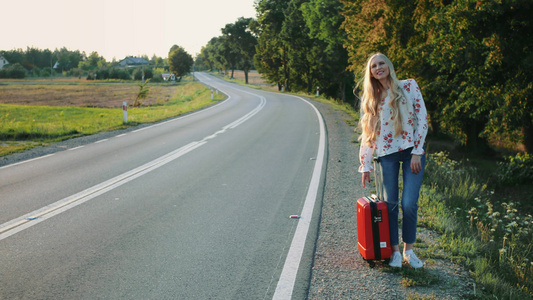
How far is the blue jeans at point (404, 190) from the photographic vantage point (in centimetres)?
397

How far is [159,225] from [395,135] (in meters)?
2.98

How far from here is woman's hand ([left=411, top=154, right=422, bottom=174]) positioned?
383 cm

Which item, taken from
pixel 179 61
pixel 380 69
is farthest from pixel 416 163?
pixel 179 61

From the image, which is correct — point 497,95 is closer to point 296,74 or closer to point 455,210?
point 455,210

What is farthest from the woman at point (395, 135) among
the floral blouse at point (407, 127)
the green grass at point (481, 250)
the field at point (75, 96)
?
the field at point (75, 96)

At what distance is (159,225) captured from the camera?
5352mm

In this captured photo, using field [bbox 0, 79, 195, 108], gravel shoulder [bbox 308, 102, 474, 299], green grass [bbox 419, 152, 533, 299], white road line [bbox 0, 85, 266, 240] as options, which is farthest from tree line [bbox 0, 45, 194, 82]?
gravel shoulder [bbox 308, 102, 474, 299]

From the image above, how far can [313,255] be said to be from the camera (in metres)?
4.38

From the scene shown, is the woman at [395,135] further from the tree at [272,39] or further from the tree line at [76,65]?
the tree line at [76,65]

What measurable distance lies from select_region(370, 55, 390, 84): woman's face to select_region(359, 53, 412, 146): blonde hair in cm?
3

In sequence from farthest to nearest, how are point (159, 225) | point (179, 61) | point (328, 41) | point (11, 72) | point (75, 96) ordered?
point (11, 72), point (179, 61), point (75, 96), point (328, 41), point (159, 225)

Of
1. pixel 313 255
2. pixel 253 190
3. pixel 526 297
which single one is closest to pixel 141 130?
pixel 253 190

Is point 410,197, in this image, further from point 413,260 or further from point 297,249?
point 297,249

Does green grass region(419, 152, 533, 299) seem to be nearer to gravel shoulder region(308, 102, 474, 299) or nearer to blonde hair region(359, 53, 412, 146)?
gravel shoulder region(308, 102, 474, 299)
